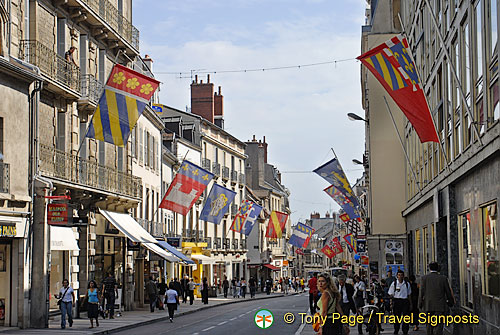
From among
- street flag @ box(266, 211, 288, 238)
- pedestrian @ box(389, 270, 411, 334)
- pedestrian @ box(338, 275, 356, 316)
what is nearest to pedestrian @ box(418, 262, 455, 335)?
pedestrian @ box(338, 275, 356, 316)

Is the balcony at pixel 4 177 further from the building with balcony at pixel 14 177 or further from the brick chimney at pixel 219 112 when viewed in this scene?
the brick chimney at pixel 219 112

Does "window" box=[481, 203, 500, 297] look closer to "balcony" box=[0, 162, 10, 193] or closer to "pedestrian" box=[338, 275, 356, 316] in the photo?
"pedestrian" box=[338, 275, 356, 316]

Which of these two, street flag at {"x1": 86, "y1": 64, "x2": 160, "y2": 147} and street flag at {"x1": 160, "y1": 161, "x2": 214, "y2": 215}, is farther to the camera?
street flag at {"x1": 160, "y1": 161, "x2": 214, "y2": 215}

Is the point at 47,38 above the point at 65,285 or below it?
above

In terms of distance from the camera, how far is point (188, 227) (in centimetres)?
5491

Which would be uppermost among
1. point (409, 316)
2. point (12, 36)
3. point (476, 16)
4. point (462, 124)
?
point (12, 36)

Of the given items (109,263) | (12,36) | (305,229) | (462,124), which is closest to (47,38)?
(12,36)

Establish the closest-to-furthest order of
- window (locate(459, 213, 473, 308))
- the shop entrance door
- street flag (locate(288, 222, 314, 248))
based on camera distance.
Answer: window (locate(459, 213, 473, 308)) < the shop entrance door < street flag (locate(288, 222, 314, 248))

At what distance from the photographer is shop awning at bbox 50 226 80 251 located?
2445 cm

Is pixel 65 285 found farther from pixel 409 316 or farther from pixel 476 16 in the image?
pixel 476 16

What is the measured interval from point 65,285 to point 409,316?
33.9 ft

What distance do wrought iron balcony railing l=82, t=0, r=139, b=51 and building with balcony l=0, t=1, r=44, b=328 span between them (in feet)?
19.8

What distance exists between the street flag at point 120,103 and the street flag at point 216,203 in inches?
607

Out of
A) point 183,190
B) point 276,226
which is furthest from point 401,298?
point 276,226
